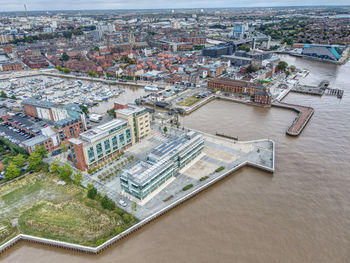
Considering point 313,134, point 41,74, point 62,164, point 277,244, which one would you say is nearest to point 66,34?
point 41,74

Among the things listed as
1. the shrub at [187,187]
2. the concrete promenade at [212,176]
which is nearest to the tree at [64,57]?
the concrete promenade at [212,176]

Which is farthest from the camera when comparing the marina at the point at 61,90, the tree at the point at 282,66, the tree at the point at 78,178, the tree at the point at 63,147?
the tree at the point at 282,66

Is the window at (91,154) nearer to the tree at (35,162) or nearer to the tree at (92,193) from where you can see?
the tree at (92,193)

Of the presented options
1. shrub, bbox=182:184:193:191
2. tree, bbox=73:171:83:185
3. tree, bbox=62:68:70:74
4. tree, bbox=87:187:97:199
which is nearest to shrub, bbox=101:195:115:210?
tree, bbox=87:187:97:199

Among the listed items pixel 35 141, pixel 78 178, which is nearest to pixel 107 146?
pixel 78 178

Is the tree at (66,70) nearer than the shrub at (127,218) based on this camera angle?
No

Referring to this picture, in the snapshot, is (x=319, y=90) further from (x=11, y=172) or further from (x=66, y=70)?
(x=66, y=70)
